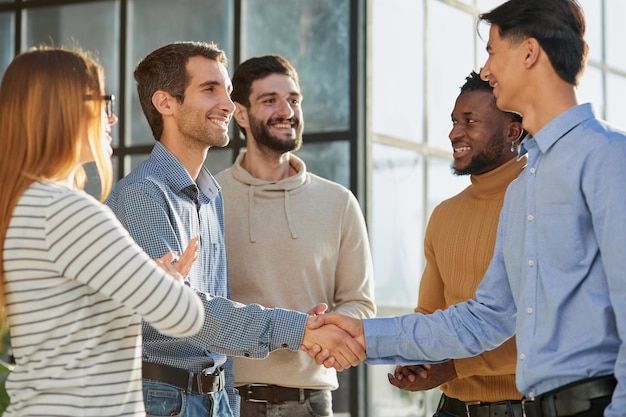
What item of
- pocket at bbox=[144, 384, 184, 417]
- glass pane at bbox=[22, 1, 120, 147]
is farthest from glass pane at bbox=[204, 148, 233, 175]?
pocket at bbox=[144, 384, 184, 417]

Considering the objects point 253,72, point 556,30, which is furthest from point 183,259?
point 253,72

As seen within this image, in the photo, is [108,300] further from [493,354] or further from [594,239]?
[493,354]

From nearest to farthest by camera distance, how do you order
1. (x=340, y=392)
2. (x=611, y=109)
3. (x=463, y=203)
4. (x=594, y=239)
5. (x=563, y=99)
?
(x=594, y=239) < (x=563, y=99) < (x=463, y=203) < (x=340, y=392) < (x=611, y=109)

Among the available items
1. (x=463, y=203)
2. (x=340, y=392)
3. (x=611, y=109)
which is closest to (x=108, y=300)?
(x=463, y=203)

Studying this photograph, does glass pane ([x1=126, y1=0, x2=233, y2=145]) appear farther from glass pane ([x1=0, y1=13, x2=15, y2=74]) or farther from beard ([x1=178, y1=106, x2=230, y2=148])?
beard ([x1=178, y1=106, x2=230, y2=148])

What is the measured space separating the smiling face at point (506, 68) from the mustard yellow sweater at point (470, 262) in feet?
3.24

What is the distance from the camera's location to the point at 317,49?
8.24 meters

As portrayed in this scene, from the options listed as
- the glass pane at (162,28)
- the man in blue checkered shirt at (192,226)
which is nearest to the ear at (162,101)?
the man in blue checkered shirt at (192,226)

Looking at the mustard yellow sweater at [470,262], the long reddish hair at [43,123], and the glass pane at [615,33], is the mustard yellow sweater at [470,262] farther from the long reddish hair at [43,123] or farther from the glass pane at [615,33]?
the glass pane at [615,33]

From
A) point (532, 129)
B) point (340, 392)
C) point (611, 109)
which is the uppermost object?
point (611, 109)

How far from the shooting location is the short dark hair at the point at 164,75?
433cm

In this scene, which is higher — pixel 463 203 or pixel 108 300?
pixel 463 203

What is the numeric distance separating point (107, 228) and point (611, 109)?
945 cm

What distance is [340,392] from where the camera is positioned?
7.74m
